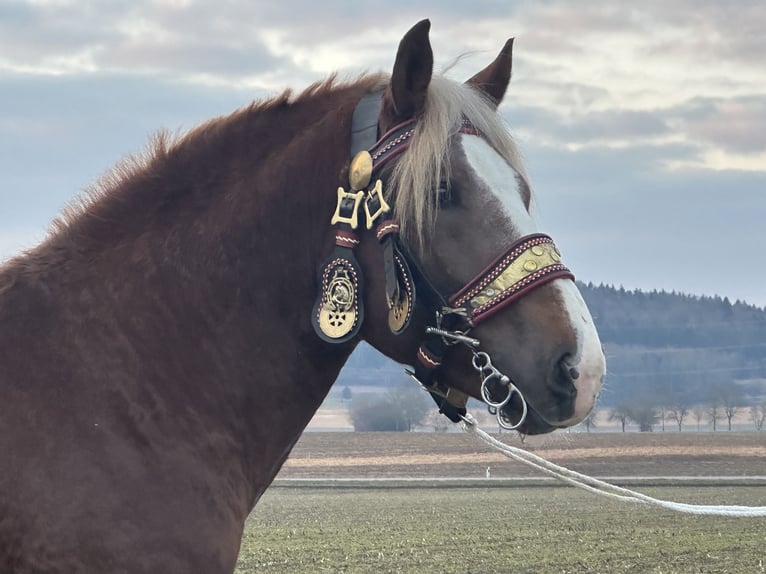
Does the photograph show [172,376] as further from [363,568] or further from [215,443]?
[363,568]

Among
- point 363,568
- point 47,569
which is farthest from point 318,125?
point 363,568

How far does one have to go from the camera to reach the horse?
290 centimetres

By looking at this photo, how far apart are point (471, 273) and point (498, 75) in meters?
1.00

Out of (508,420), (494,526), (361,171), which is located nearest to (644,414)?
(494,526)

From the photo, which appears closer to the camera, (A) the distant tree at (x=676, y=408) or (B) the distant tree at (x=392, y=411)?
(A) the distant tree at (x=676, y=408)

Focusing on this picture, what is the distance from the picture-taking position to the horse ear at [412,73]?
331 centimetres

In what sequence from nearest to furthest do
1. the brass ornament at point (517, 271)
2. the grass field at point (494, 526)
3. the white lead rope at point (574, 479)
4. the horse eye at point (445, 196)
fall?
the brass ornament at point (517, 271) < the horse eye at point (445, 196) < the white lead rope at point (574, 479) < the grass field at point (494, 526)

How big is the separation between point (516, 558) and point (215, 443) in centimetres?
1732

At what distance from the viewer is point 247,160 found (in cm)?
362

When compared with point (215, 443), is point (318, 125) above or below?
above

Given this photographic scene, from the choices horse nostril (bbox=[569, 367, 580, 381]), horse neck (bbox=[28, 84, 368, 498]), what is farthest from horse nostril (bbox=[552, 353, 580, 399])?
horse neck (bbox=[28, 84, 368, 498])

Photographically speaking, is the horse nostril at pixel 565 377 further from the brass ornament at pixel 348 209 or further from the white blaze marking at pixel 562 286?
the brass ornament at pixel 348 209

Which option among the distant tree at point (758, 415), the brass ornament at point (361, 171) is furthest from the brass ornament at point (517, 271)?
the distant tree at point (758, 415)

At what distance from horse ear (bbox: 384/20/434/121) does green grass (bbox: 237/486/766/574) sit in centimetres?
1514
